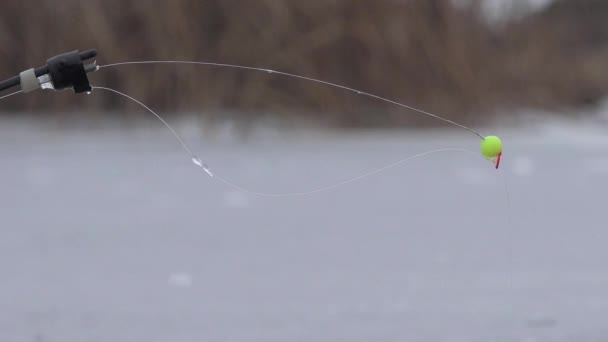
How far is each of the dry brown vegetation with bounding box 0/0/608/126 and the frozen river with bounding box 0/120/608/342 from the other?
1.56 feet

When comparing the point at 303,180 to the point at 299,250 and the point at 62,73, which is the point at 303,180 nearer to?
the point at 299,250

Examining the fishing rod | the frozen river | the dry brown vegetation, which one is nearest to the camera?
the fishing rod

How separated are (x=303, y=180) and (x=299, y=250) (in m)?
0.68

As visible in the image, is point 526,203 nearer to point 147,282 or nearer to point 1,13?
point 147,282

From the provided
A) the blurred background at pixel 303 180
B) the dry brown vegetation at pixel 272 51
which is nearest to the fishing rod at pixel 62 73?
the blurred background at pixel 303 180

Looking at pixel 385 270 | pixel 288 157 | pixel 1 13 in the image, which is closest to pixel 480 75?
pixel 288 157

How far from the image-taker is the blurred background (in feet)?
4.11

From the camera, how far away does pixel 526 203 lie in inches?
78.1

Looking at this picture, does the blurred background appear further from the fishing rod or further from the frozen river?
the fishing rod

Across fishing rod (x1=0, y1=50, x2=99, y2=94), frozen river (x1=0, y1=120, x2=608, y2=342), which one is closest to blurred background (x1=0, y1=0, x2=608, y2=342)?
frozen river (x1=0, y1=120, x2=608, y2=342)

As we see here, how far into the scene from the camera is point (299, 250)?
159 centimetres

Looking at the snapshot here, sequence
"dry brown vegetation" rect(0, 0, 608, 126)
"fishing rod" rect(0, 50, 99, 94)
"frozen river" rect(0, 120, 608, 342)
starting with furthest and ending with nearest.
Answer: "dry brown vegetation" rect(0, 0, 608, 126)
"frozen river" rect(0, 120, 608, 342)
"fishing rod" rect(0, 50, 99, 94)

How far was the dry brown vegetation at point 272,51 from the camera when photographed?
3.10m

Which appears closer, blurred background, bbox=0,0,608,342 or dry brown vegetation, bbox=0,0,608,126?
blurred background, bbox=0,0,608,342
